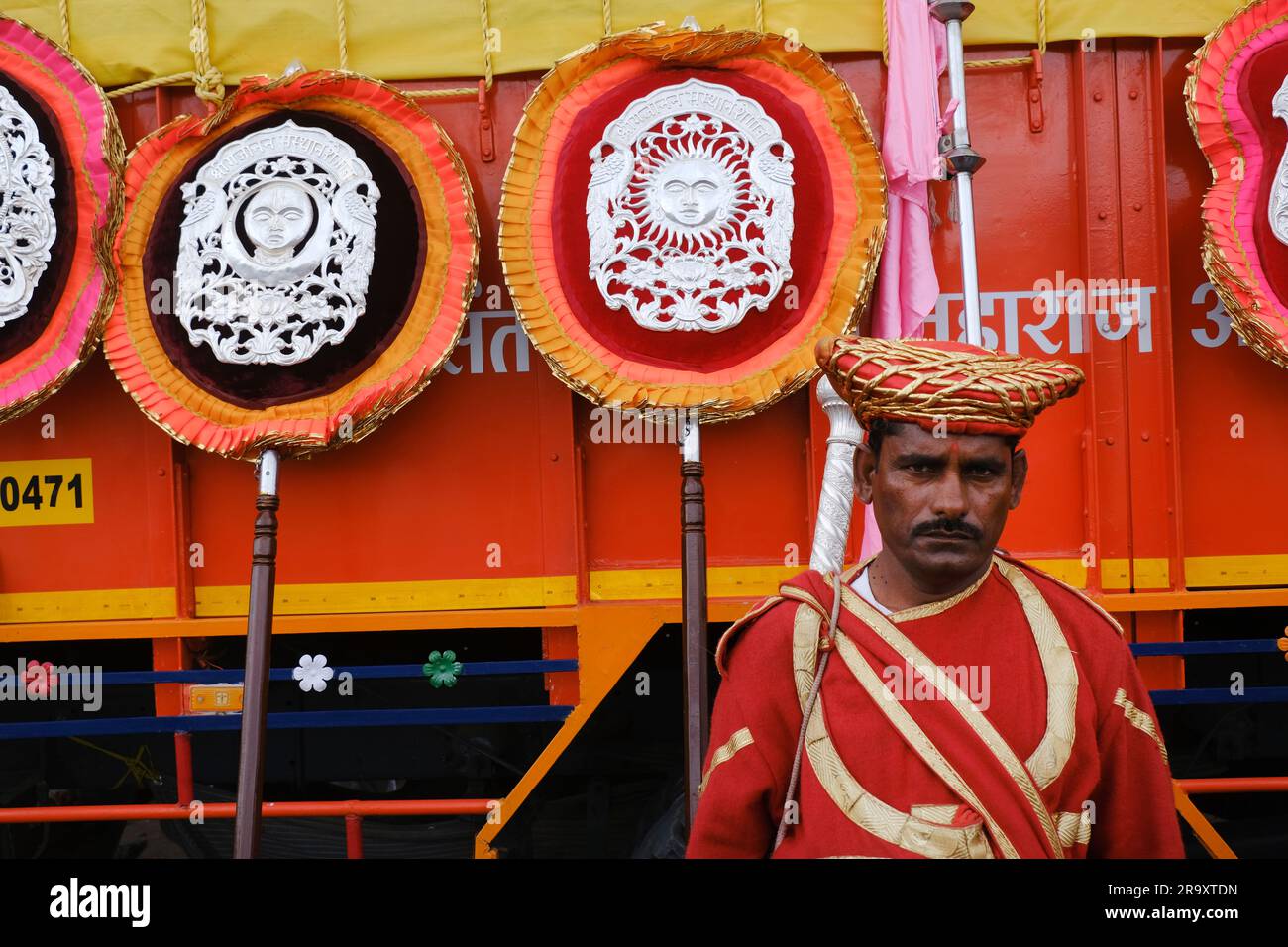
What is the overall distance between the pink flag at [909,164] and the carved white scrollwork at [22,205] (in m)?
2.19

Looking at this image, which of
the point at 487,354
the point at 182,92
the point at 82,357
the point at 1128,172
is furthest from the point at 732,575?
the point at 182,92

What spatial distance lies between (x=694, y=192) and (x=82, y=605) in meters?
1.98

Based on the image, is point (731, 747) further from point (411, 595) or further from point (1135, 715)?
point (411, 595)

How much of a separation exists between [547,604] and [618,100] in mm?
1323

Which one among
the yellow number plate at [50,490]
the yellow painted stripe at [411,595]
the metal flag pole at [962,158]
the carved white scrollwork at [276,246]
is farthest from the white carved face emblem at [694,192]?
the yellow number plate at [50,490]

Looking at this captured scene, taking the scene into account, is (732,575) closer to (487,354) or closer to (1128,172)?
(487,354)

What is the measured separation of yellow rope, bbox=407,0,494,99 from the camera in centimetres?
296

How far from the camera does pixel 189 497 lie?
3.09 metres

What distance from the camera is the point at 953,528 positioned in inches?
66.0

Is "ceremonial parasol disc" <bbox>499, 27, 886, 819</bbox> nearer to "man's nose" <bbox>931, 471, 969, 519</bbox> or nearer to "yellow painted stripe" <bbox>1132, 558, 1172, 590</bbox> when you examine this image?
"yellow painted stripe" <bbox>1132, 558, 1172, 590</bbox>

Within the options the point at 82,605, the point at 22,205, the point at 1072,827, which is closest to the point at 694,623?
the point at 1072,827

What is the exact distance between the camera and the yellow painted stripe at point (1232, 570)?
2906mm

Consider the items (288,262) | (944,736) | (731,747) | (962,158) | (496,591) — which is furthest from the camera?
(496,591)

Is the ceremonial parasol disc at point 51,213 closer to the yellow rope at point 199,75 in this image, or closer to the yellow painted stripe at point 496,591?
the yellow rope at point 199,75
